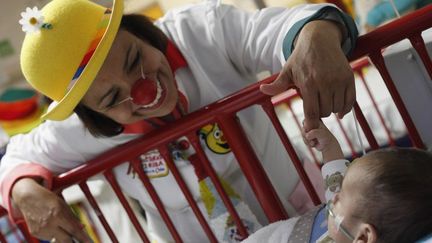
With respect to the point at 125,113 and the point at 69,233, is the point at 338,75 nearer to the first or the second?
the point at 125,113

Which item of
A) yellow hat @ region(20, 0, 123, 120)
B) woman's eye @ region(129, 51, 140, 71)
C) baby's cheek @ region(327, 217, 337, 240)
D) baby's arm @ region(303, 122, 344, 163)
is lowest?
baby's cheek @ region(327, 217, 337, 240)

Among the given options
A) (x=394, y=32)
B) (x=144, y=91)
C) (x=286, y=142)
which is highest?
(x=144, y=91)

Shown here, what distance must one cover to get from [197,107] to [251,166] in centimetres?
21

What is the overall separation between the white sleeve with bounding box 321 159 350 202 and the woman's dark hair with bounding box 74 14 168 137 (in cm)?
46

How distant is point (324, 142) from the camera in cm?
100

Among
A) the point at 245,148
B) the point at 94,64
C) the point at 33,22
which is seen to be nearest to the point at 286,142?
the point at 245,148

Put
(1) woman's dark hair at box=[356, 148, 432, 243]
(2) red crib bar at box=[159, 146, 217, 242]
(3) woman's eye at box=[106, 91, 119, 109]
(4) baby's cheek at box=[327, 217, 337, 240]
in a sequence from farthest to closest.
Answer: (2) red crib bar at box=[159, 146, 217, 242] < (3) woman's eye at box=[106, 91, 119, 109] < (4) baby's cheek at box=[327, 217, 337, 240] < (1) woman's dark hair at box=[356, 148, 432, 243]

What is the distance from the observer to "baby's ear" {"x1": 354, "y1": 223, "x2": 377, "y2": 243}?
833 mm

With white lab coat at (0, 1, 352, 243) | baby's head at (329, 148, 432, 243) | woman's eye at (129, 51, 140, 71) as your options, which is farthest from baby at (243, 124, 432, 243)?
woman's eye at (129, 51, 140, 71)

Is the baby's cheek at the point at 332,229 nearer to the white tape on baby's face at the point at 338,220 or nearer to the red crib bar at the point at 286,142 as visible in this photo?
the white tape on baby's face at the point at 338,220

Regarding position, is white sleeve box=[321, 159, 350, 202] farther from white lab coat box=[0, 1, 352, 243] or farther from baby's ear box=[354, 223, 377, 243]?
white lab coat box=[0, 1, 352, 243]

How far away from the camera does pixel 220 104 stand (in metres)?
1.14

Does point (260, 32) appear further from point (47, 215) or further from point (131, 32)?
point (47, 215)

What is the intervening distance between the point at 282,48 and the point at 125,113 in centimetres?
36
